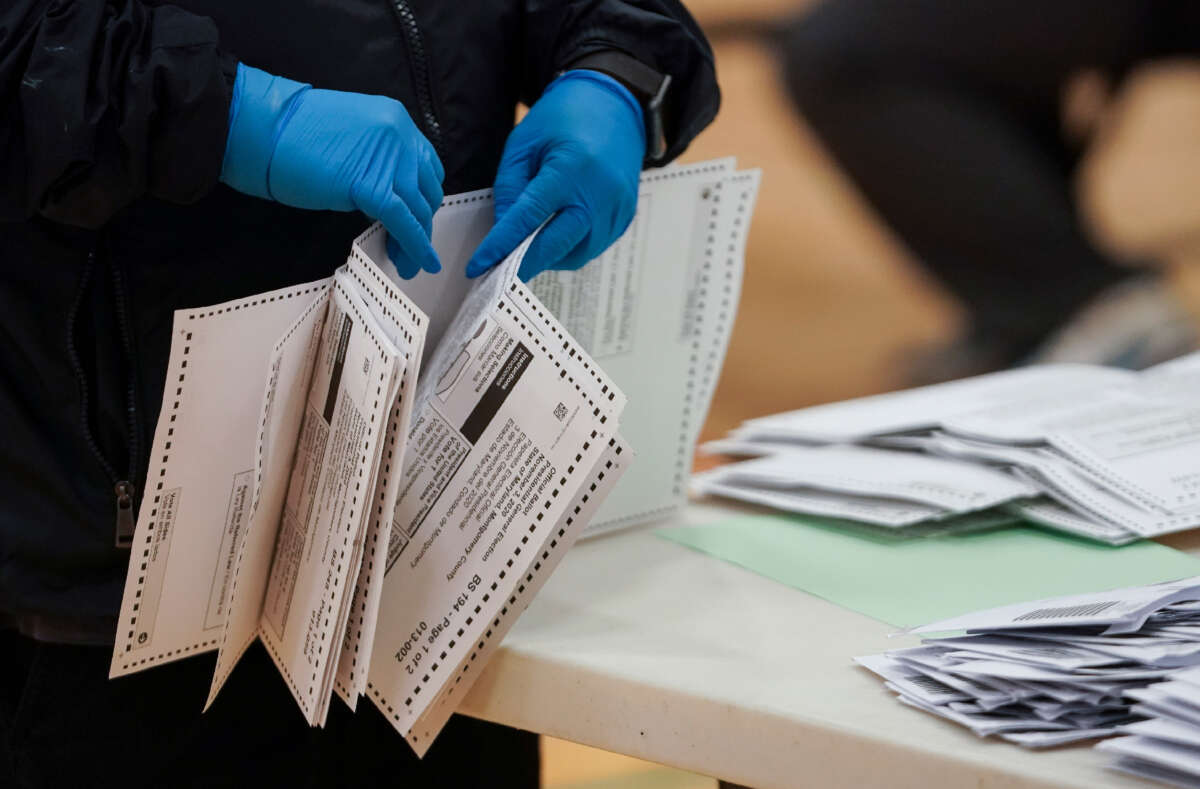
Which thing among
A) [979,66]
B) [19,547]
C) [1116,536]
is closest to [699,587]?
[1116,536]

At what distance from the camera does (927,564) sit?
871 mm

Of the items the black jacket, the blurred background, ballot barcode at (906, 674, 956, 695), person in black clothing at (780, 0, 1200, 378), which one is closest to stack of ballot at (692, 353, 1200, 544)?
ballot barcode at (906, 674, 956, 695)

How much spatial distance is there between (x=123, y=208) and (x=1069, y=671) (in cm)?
62

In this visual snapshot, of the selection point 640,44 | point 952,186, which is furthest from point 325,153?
point 952,186

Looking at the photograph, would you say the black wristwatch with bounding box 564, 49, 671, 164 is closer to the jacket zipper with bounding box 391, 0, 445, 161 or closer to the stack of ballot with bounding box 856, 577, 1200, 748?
the jacket zipper with bounding box 391, 0, 445, 161

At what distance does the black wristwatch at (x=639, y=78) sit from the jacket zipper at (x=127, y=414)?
403mm

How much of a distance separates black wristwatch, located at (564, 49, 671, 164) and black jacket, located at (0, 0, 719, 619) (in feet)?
0.29

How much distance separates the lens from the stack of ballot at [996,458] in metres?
0.94

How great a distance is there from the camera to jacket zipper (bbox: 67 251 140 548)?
0.76 metres

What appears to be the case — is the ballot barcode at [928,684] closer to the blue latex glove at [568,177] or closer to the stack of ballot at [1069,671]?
the stack of ballot at [1069,671]

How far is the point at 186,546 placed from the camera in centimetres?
74

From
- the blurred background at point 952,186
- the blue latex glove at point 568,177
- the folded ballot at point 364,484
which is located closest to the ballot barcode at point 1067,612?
the folded ballot at point 364,484

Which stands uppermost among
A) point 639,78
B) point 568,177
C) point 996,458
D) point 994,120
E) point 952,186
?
point 994,120

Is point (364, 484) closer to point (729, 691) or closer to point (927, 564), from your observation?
point (729, 691)
